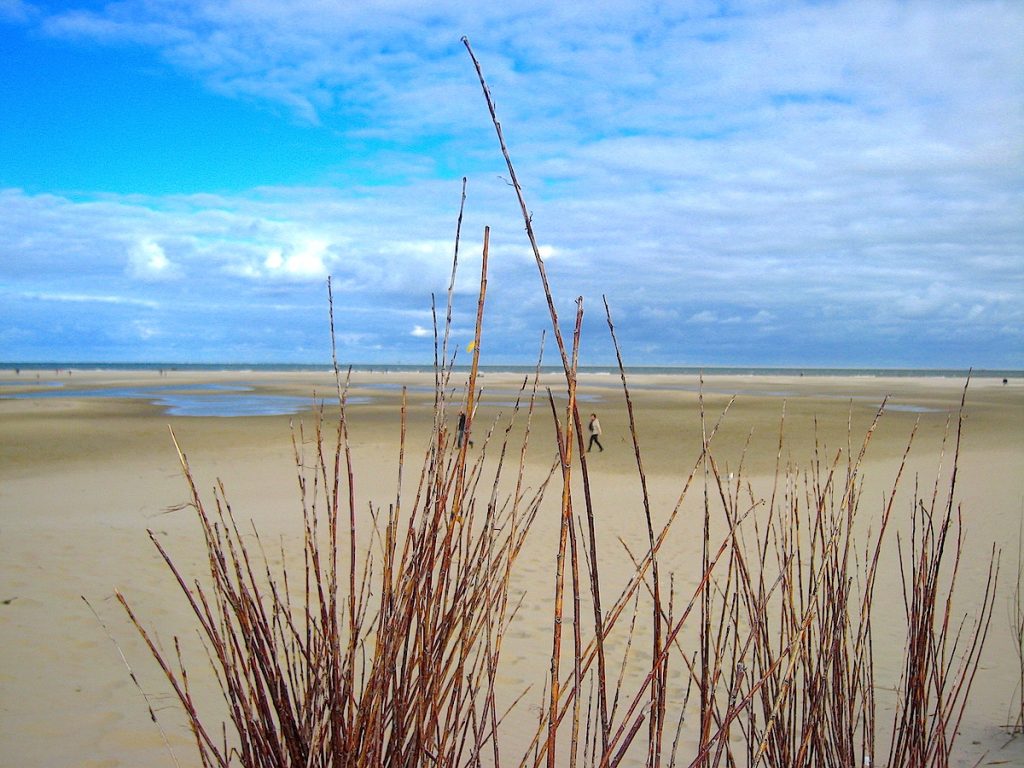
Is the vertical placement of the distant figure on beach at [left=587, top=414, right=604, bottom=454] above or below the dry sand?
above

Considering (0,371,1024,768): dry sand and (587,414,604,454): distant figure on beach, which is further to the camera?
(587,414,604,454): distant figure on beach

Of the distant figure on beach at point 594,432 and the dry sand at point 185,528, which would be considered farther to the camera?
the distant figure on beach at point 594,432

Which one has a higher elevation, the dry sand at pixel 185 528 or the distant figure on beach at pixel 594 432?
the distant figure on beach at pixel 594 432

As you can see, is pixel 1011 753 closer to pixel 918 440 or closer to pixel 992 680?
pixel 992 680

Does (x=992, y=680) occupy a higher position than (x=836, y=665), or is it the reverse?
(x=836, y=665)

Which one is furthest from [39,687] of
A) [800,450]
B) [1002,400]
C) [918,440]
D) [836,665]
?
[1002,400]

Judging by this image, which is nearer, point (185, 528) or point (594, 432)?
point (185, 528)

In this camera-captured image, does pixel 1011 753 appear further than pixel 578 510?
No

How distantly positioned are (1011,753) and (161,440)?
18716 millimetres

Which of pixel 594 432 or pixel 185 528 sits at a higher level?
pixel 594 432

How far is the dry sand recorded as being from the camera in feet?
15.0

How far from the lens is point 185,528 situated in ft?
31.6

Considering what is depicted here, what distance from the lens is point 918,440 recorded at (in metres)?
19.7

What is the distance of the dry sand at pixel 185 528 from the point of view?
15.0ft
